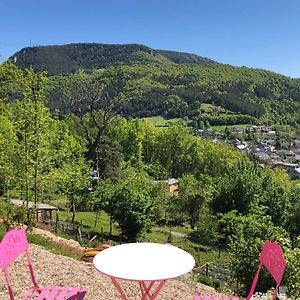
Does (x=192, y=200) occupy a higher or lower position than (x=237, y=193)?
lower

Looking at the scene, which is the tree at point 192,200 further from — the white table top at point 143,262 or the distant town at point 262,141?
the distant town at point 262,141

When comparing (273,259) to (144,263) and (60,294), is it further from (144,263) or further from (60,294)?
(60,294)

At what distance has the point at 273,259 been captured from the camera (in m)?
5.16

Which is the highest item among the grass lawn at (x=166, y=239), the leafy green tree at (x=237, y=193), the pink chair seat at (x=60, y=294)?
the pink chair seat at (x=60, y=294)

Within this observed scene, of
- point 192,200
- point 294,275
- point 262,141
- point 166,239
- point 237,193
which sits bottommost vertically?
point 166,239

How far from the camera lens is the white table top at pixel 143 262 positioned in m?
4.52

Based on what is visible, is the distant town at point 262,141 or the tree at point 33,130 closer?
the tree at point 33,130

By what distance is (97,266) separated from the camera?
471cm

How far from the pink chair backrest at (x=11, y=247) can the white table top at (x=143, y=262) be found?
42.5 inches

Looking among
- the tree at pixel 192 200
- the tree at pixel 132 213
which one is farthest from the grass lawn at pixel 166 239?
the tree at pixel 192 200

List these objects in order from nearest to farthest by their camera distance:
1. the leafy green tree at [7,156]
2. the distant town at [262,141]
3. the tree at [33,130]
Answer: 1. the tree at [33,130]
2. the leafy green tree at [7,156]
3. the distant town at [262,141]

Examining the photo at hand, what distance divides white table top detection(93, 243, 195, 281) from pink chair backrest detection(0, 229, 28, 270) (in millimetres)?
1080

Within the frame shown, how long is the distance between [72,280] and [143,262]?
16.6 feet

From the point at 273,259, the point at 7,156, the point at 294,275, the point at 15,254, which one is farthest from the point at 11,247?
the point at 7,156
